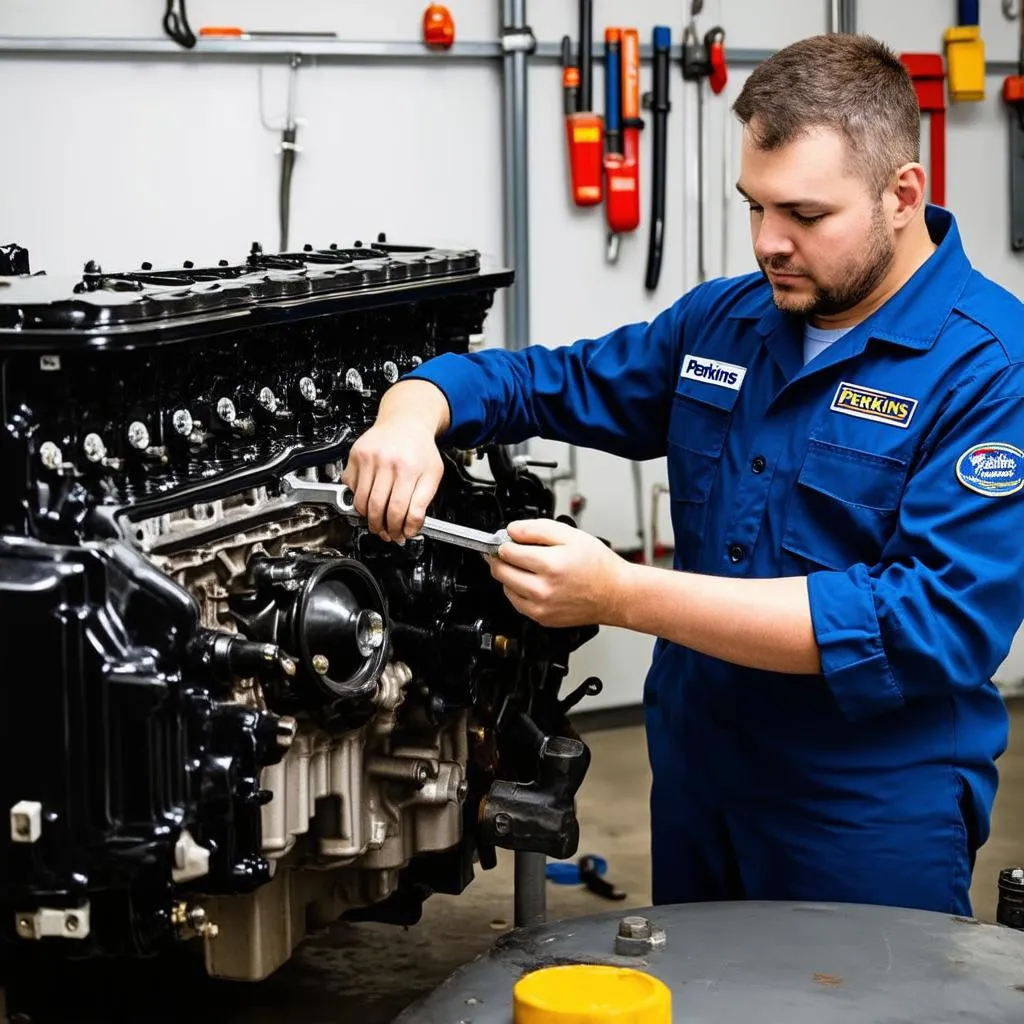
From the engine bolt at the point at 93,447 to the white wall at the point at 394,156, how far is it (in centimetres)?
215

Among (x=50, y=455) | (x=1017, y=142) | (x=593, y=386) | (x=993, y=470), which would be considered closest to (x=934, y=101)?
(x=1017, y=142)

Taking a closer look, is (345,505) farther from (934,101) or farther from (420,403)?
(934,101)

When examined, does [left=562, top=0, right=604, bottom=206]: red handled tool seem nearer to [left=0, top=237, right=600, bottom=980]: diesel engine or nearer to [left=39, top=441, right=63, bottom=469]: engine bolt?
[left=0, top=237, right=600, bottom=980]: diesel engine

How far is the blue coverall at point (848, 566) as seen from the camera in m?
1.80

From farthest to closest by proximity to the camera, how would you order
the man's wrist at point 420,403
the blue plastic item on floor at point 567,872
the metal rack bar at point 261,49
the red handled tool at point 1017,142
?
1. the red handled tool at point 1017,142
2. the metal rack bar at point 261,49
3. the blue plastic item on floor at point 567,872
4. the man's wrist at point 420,403

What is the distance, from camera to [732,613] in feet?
5.89

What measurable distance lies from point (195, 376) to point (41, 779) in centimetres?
54

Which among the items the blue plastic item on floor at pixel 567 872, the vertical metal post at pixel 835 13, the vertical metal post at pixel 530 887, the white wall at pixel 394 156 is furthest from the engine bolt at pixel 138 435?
the vertical metal post at pixel 835 13

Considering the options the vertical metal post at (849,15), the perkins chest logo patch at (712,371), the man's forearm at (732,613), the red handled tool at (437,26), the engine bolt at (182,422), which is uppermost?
the vertical metal post at (849,15)

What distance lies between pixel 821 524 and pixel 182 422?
2.64 feet

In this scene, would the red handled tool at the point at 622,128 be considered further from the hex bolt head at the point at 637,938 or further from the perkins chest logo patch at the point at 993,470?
the hex bolt head at the point at 637,938

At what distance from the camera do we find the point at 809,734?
2006 millimetres

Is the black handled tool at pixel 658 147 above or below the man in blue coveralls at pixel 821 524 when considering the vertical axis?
above

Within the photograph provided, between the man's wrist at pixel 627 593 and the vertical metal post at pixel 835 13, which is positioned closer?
the man's wrist at pixel 627 593
